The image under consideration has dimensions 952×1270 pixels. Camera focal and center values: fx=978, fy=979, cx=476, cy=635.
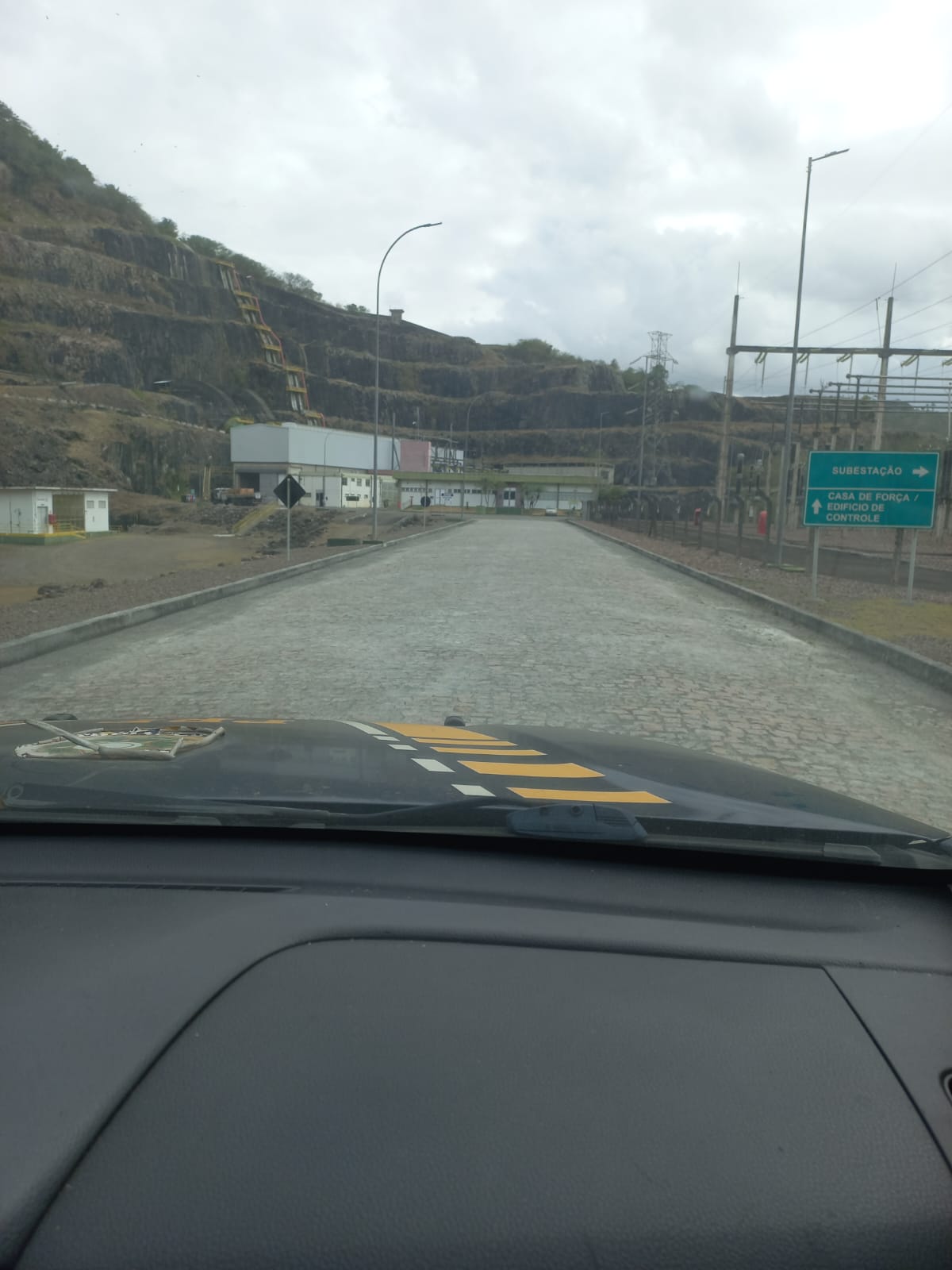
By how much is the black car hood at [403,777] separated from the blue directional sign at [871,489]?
47.9 ft

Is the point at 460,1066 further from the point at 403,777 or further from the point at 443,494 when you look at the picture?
the point at 443,494

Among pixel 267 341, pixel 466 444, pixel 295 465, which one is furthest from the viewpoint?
pixel 466 444

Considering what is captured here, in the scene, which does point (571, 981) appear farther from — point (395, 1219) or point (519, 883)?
point (395, 1219)

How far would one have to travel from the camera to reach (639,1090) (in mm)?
1534

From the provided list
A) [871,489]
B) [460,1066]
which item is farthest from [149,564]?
[460,1066]

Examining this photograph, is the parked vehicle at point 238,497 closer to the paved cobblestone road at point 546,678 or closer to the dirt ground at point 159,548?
the dirt ground at point 159,548

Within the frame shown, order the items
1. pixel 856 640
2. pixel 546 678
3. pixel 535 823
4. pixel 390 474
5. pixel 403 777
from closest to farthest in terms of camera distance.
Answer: pixel 535 823, pixel 403 777, pixel 546 678, pixel 856 640, pixel 390 474

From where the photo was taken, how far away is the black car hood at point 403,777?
241cm

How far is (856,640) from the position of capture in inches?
488

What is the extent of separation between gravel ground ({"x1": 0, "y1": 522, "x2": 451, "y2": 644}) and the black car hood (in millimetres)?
8886

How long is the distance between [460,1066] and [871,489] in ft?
55.2

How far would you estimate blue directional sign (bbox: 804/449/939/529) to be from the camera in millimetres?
16203

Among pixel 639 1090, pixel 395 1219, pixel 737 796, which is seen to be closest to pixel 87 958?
pixel 395 1219

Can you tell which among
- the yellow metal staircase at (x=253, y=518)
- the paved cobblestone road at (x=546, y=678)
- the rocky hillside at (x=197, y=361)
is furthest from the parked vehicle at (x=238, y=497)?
the paved cobblestone road at (x=546, y=678)
